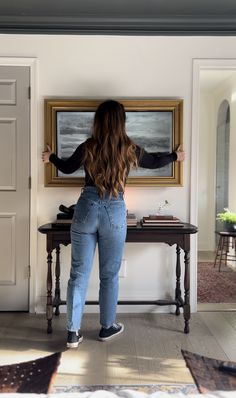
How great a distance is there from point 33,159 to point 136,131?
867 millimetres

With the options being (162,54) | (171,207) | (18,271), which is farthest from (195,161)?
(18,271)

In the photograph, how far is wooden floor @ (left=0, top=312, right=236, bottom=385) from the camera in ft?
7.04

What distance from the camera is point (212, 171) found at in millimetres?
6082

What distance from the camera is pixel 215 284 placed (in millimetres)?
4062

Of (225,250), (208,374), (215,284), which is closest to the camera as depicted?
(208,374)

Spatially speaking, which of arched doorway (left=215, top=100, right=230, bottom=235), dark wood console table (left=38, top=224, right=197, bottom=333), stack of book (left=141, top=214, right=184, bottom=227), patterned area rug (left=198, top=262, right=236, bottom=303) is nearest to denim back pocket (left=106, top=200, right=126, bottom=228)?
dark wood console table (left=38, top=224, right=197, bottom=333)

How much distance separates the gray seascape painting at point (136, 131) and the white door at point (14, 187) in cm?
30

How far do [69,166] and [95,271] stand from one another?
3.39 ft

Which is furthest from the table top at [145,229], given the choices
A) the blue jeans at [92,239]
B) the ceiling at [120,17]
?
the ceiling at [120,17]

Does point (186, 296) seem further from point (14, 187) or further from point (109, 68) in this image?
point (109, 68)

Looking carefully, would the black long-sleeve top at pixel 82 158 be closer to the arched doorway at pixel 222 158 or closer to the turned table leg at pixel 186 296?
the turned table leg at pixel 186 296

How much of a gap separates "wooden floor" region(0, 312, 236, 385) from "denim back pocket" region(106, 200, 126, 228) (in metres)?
0.80

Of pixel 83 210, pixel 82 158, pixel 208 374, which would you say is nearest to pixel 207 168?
pixel 82 158

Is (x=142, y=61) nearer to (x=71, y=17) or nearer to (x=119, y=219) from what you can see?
(x=71, y=17)
